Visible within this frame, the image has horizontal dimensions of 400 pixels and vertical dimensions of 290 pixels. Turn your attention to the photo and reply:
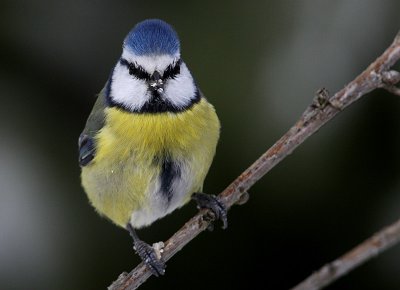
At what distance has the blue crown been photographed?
187cm

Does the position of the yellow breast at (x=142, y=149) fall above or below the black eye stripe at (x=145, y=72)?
below

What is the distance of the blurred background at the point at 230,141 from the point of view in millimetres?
2633

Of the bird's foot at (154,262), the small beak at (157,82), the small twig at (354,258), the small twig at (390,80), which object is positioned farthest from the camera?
the small beak at (157,82)

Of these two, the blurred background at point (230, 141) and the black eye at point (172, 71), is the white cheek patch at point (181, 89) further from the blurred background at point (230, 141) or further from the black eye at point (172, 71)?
the blurred background at point (230, 141)

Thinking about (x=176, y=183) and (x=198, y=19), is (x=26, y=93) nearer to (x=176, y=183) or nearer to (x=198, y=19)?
(x=198, y=19)

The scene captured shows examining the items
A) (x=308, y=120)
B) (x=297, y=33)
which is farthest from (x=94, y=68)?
(x=308, y=120)

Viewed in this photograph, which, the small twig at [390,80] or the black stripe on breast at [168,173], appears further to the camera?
the black stripe on breast at [168,173]

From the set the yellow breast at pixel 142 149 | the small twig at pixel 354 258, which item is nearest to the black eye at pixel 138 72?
the yellow breast at pixel 142 149

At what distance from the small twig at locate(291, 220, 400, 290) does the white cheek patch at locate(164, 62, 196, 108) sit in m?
1.08

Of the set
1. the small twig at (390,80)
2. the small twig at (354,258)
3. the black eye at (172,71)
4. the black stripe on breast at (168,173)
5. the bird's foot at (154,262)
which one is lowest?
the small twig at (354,258)

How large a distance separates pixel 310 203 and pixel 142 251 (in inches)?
34.8

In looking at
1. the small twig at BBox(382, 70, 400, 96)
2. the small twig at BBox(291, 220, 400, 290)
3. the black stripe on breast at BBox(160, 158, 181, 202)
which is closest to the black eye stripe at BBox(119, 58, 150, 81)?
the black stripe on breast at BBox(160, 158, 181, 202)

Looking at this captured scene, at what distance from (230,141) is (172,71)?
888mm

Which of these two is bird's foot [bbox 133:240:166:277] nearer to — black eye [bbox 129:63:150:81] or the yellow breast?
the yellow breast
